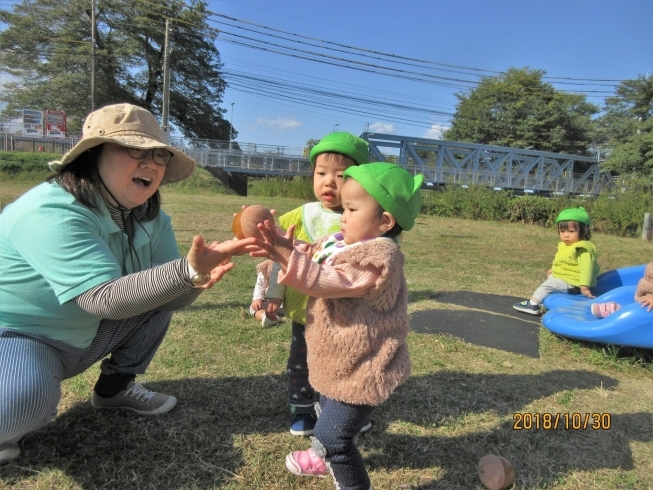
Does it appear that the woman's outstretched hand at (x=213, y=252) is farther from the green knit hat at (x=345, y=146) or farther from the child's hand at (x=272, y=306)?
the green knit hat at (x=345, y=146)

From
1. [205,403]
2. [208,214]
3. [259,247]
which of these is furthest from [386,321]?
[208,214]

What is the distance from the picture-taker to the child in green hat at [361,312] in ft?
5.17

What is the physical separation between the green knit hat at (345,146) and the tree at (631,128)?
33.1 meters

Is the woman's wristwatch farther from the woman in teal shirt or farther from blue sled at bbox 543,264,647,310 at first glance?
blue sled at bbox 543,264,647,310

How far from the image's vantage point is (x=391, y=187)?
164 cm

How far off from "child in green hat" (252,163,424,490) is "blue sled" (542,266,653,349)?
Result: 2.65m

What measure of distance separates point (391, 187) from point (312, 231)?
31.6 inches

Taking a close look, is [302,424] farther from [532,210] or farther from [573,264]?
[532,210]

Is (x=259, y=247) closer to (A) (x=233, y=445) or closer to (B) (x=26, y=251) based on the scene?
(B) (x=26, y=251)

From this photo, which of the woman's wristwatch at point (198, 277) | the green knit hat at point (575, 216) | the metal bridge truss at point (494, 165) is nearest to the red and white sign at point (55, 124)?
the metal bridge truss at point (494, 165)

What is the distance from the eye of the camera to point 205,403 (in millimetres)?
2502

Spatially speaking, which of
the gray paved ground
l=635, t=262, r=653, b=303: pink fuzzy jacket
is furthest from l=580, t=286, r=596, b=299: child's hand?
l=635, t=262, r=653, b=303: pink fuzzy jacket
